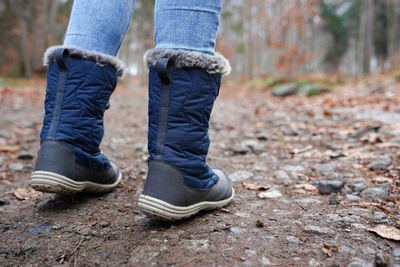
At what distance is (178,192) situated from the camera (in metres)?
1.23

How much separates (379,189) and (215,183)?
95cm

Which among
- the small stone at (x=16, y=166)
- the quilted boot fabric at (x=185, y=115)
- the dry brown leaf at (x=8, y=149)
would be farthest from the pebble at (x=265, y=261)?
the dry brown leaf at (x=8, y=149)

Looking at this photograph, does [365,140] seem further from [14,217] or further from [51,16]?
[51,16]

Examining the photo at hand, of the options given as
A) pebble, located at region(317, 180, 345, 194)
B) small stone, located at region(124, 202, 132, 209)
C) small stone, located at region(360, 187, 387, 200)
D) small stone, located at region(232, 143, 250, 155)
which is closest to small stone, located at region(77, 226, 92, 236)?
small stone, located at region(124, 202, 132, 209)

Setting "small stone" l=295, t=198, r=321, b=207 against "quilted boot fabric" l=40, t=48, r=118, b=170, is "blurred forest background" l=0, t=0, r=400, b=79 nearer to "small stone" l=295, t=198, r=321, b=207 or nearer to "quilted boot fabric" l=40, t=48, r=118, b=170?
"quilted boot fabric" l=40, t=48, r=118, b=170

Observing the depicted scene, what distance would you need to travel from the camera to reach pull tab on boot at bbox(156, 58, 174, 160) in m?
1.19

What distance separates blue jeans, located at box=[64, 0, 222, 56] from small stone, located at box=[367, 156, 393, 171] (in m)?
1.50

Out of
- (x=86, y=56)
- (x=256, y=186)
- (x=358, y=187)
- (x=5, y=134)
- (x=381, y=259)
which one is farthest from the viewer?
(x=5, y=134)

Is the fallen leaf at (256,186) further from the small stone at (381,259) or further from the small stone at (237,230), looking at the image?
the small stone at (381,259)

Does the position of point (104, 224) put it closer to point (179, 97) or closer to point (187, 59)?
point (179, 97)

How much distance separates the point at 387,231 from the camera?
1.16 meters

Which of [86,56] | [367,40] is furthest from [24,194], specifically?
[367,40]

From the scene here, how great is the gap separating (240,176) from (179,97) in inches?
39.3

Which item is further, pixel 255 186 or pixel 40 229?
pixel 255 186
